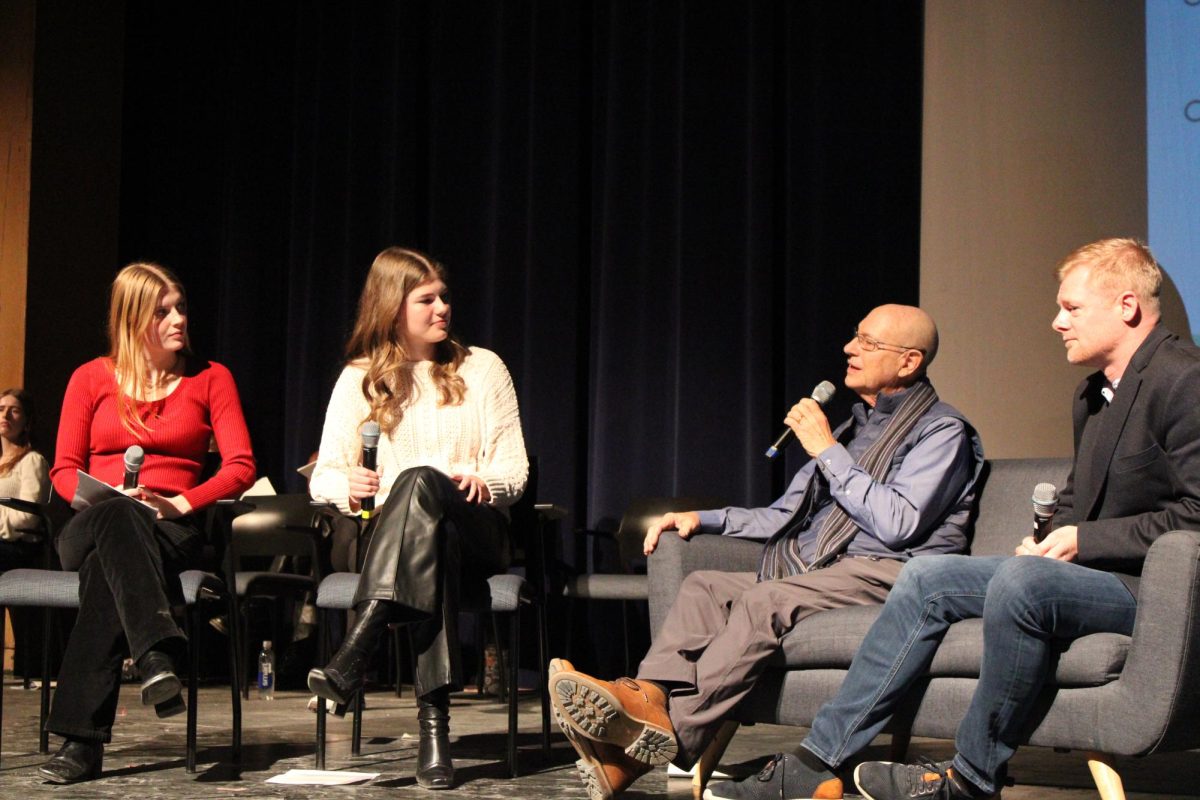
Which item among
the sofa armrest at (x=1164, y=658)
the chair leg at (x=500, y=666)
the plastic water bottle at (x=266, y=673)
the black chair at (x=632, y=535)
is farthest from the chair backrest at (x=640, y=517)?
the sofa armrest at (x=1164, y=658)

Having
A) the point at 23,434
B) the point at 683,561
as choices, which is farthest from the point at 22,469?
the point at 683,561

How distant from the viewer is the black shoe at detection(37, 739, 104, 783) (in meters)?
2.89

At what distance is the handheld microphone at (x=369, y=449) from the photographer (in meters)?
3.08

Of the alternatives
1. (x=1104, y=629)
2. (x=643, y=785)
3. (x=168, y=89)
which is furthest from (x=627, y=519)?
(x=168, y=89)

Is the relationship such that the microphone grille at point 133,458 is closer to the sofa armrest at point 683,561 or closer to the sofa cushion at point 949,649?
the sofa armrest at point 683,561

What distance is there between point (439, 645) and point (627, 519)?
207cm

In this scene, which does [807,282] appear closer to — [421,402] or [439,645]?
[421,402]

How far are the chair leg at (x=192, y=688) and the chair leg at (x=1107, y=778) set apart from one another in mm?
1892

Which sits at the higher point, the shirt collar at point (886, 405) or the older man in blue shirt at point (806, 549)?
the shirt collar at point (886, 405)

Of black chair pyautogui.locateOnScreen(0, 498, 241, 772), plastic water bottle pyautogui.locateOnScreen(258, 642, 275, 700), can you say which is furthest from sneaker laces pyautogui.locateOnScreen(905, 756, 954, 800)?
plastic water bottle pyautogui.locateOnScreen(258, 642, 275, 700)

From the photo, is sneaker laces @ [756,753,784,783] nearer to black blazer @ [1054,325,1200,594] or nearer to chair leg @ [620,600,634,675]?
black blazer @ [1054,325,1200,594]

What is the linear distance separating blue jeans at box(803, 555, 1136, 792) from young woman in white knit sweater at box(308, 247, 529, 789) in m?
0.95

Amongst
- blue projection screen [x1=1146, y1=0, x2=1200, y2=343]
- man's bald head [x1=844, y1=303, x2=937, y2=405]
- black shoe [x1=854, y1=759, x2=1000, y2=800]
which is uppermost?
blue projection screen [x1=1146, y1=0, x2=1200, y2=343]

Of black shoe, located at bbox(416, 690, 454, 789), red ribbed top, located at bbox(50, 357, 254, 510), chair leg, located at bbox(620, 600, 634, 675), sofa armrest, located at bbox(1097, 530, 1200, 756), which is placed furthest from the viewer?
chair leg, located at bbox(620, 600, 634, 675)
